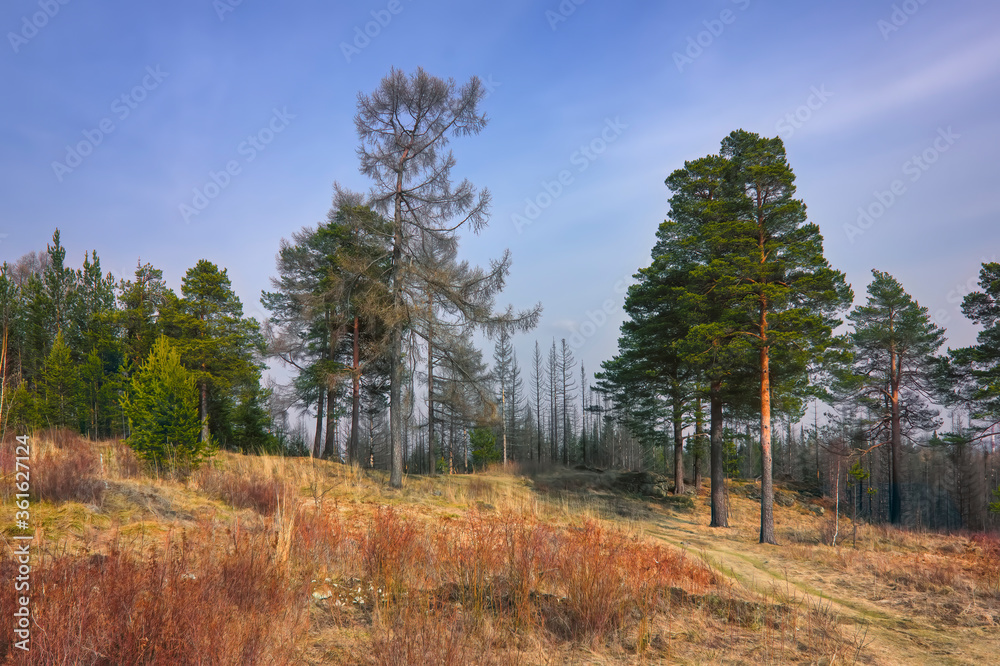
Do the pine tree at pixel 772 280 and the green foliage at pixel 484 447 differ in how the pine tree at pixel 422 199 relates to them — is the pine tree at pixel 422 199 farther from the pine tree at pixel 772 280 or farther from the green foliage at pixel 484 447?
the green foliage at pixel 484 447

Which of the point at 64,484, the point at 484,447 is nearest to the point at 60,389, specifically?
the point at 64,484

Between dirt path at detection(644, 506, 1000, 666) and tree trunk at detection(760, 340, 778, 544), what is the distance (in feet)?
13.7

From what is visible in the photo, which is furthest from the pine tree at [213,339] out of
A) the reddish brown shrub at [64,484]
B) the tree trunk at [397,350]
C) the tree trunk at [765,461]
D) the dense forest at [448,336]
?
the tree trunk at [765,461]

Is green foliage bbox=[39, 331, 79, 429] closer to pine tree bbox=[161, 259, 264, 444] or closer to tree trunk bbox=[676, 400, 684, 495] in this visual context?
pine tree bbox=[161, 259, 264, 444]

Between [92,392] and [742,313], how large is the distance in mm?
31903

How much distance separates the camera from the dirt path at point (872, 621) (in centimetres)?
517

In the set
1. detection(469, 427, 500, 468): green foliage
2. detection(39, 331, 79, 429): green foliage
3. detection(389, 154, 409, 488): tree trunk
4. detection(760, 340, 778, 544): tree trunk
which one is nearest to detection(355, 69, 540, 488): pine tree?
detection(389, 154, 409, 488): tree trunk

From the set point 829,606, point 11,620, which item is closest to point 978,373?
point 829,606

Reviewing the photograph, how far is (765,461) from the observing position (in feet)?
49.0

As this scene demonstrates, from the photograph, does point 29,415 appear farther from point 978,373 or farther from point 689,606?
point 978,373

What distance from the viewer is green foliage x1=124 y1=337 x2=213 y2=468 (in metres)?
10.3

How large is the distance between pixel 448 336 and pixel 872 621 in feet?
38.7

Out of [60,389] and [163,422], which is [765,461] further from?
[60,389]

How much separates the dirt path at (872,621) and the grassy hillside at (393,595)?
1.5 inches
